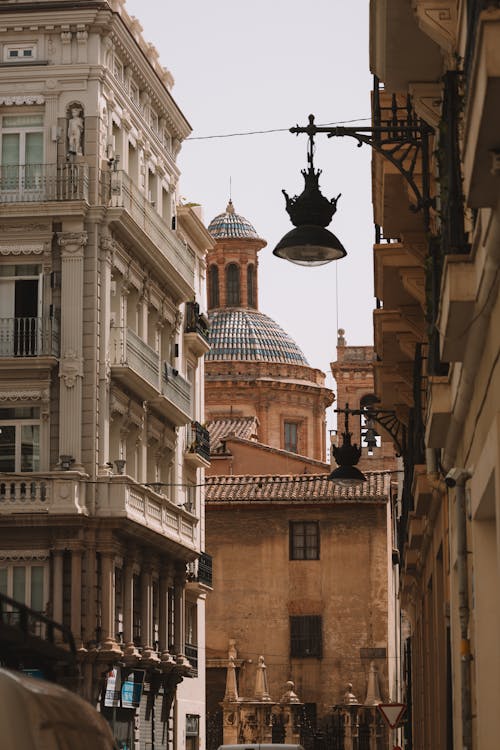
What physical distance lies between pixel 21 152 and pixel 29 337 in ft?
14.0

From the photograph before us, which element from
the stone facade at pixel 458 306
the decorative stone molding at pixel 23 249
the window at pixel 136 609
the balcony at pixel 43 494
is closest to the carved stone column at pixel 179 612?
the window at pixel 136 609

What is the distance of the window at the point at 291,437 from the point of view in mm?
95500

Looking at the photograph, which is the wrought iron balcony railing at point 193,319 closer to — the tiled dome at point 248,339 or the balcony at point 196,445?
the balcony at point 196,445

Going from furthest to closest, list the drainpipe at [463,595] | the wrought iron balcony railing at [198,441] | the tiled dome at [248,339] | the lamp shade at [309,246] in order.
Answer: the tiled dome at [248,339]
the wrought iron balcony railing at [198,441]
the lamp shade at [309,246]
the drainpipe at [463,595]

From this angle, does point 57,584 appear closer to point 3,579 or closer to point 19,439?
point 3,579

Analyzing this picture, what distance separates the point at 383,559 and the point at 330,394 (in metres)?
39.2

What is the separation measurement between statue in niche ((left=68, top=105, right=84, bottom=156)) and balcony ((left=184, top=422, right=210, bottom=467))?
11032 mm

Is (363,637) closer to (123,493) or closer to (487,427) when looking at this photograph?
(123,493)

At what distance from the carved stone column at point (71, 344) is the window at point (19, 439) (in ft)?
2.00

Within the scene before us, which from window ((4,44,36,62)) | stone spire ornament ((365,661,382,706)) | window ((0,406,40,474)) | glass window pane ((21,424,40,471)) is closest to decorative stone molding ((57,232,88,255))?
window ((0,406,40,474))

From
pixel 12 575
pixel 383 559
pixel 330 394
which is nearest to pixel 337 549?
pixel 383 559

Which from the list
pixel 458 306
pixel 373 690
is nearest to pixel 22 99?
pixel 373 690

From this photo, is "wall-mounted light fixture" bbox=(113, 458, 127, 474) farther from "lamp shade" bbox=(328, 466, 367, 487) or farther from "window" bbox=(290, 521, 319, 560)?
"window" bbox=(290, 521, 319, 560)

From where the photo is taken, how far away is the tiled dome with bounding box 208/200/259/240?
10181cm
